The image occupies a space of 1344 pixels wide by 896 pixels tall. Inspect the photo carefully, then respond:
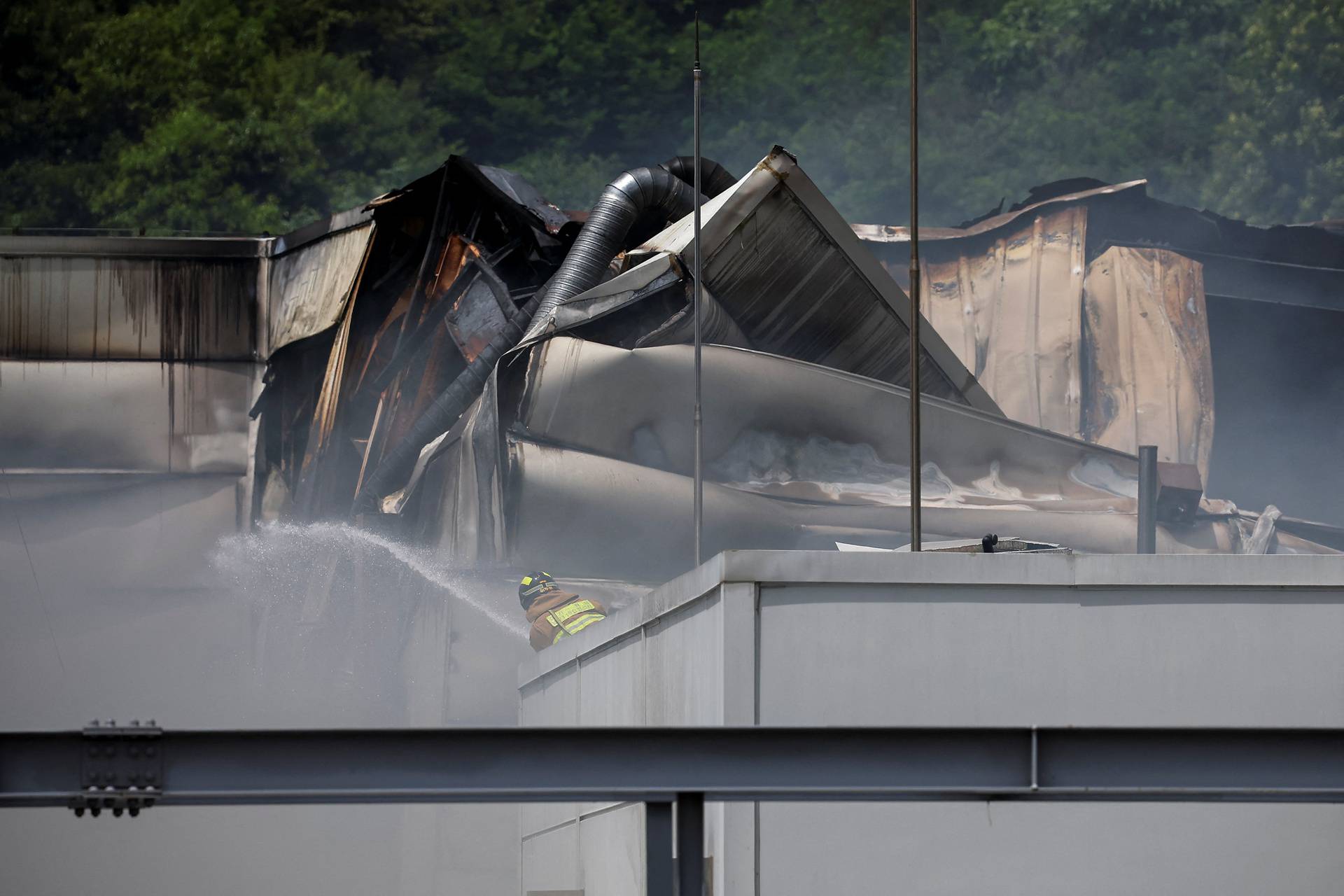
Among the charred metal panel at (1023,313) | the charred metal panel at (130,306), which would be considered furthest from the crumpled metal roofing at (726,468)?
the charred metal panel at (130,306)

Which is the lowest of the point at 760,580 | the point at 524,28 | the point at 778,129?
the point at 760,580

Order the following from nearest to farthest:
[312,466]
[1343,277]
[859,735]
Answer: [859,735] < [312,466] < [1343,277]

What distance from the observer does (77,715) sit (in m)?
26.2

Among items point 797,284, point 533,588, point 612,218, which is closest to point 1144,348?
point 797,284

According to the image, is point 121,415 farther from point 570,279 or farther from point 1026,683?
point 1026,683

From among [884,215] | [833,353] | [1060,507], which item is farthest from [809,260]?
[884,215]

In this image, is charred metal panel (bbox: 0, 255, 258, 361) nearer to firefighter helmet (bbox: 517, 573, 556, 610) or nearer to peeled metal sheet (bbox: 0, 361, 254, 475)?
peeled metal sheet (bbox: 0, 361, 254, 475)

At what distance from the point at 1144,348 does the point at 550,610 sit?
14053 millimetres

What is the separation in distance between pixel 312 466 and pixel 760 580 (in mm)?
18728

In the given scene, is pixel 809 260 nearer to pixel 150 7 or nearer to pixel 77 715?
pixel 77 715

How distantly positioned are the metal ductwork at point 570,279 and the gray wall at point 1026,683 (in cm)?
1342

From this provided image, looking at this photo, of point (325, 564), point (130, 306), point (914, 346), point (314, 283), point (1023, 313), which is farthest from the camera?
point (130, 306)

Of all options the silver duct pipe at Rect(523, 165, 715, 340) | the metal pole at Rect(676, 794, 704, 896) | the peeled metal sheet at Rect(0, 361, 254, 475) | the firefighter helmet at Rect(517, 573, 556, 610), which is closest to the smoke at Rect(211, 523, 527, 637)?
the peeled metal sheet at Rect(0, 361, 254, 475)

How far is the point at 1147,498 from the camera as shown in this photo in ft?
43.3
